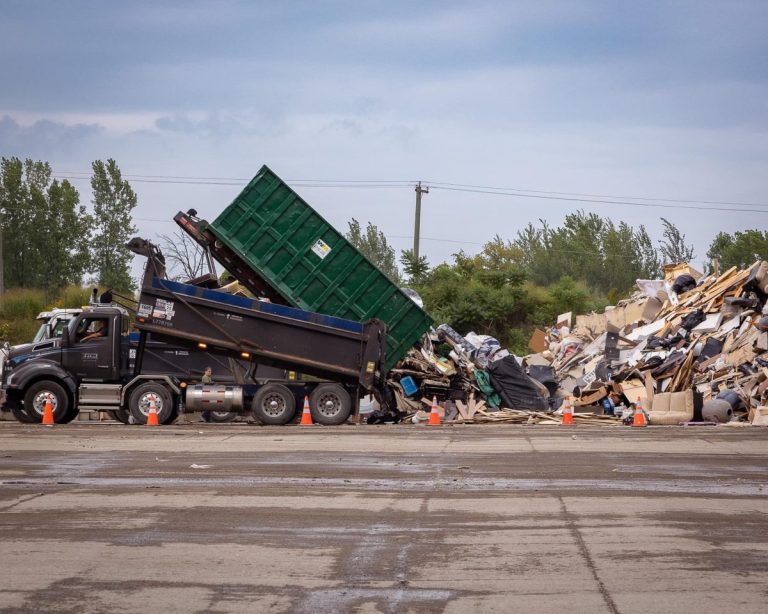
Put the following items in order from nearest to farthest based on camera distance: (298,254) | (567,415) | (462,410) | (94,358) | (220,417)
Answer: (94,358), (298,254), (567,415), (220,417), (462,410)

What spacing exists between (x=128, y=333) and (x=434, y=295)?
23781mm

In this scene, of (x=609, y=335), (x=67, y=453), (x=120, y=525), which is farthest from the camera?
(x=609, y=335)

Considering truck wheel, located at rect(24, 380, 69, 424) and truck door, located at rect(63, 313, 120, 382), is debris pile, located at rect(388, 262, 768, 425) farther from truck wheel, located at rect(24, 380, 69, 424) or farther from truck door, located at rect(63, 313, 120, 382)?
truck wheel, located at rect(24, 380, 69, 424)

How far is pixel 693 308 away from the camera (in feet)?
101

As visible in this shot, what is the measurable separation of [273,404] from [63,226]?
137 feet

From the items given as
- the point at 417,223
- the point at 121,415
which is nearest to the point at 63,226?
the point at 417,223

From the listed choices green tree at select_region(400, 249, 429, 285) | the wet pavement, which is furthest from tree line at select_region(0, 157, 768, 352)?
the wet pavement

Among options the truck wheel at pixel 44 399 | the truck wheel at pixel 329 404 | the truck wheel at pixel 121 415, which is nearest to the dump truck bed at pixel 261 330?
the truck wheel at pixel 329 404

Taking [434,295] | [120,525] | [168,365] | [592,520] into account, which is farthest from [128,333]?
[434,295]

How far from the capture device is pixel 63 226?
199 feet

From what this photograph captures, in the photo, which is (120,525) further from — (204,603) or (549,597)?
(549,597)

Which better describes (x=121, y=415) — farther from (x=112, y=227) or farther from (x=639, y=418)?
(x=112, y=227)

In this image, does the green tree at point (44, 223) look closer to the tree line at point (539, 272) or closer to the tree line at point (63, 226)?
the tree line at point (63, 226)

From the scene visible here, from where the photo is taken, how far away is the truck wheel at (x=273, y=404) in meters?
22.5
